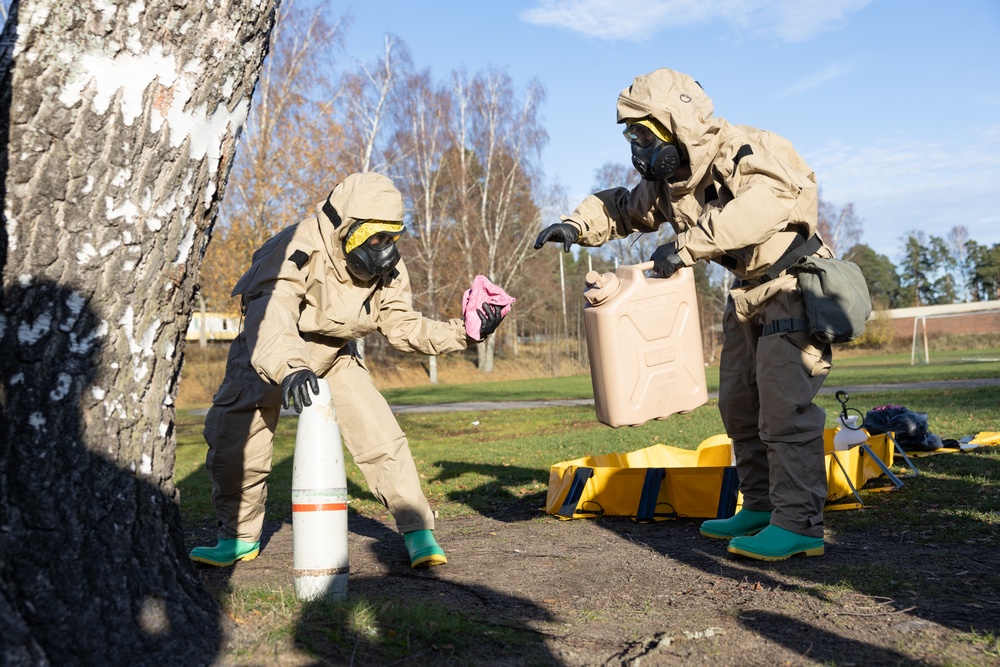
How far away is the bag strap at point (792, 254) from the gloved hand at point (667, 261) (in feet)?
1.83

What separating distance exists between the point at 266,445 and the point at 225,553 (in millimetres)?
631

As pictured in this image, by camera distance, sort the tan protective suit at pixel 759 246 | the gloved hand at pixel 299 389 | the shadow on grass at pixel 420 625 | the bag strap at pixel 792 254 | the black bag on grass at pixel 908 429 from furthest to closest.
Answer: the black bag on grass at pixel 908 429, the bag strap at pixel 792 254, the tan protective suit at pixel 759 246, the gloved hand at pixel 299 389, the shadow on grass at pixel 420 625

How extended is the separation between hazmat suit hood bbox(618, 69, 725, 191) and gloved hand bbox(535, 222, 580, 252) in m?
0.75

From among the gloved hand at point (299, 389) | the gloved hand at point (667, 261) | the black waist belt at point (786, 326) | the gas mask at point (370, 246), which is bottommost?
the gloved hand at point (299, 389)

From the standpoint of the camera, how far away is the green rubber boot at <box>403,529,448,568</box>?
14.5 ft

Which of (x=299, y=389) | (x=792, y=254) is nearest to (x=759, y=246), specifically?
(x=792, y=254)

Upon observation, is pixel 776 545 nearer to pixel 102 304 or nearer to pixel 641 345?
pixel 641 345

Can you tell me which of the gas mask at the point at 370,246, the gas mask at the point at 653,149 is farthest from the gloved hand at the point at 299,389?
the gas mask at the point at 653,149

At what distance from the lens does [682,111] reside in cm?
458

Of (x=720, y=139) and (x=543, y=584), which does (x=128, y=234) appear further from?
(x=720, y=139)

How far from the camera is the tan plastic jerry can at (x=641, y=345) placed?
483 centimetres

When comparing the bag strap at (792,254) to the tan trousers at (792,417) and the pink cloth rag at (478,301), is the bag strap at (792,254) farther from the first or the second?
the pink cloth rag at (478,301)

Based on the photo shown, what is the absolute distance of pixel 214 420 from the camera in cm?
473

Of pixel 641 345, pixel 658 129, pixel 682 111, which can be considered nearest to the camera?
pixel 682 111
